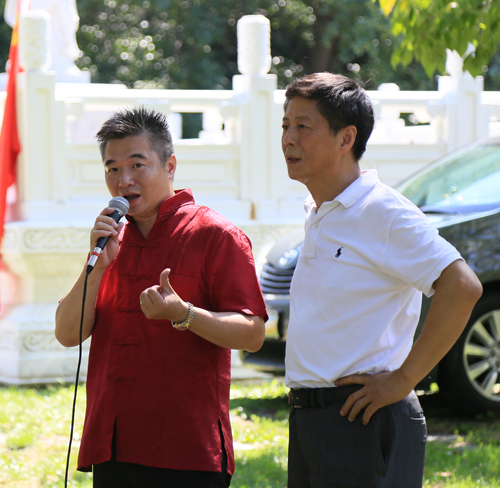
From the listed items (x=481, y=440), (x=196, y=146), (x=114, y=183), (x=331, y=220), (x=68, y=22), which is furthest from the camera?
(x=68, y=22)

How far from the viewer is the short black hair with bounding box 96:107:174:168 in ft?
8.64

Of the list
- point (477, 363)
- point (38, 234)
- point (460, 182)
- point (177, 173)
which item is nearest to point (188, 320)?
point (477, 363)

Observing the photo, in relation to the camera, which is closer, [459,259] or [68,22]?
[459,259]

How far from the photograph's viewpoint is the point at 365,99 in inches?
98.6

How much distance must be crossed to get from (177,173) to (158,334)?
5.48 m

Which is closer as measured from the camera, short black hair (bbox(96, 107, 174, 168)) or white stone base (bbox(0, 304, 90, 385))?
short black hair (bbox(96, 107, 174, 168))

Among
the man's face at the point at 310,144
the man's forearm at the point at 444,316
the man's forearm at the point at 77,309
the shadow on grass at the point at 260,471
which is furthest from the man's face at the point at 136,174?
the shadow on grass at the point at 260,471

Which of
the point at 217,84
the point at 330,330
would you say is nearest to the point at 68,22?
the point at 330,330

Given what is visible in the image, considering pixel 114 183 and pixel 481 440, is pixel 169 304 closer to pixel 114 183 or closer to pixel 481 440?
pixel 114 183

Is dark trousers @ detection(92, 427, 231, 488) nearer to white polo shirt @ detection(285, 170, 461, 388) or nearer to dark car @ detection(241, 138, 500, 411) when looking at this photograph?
white polo shirt @ detection(285, 170, 461, 388)

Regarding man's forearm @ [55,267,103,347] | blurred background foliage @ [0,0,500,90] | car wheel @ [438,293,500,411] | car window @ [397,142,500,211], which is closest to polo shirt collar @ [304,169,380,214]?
man's forearm @ [55,267,103,347]

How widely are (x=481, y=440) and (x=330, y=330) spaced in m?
3.44

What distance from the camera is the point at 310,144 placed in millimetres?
2445

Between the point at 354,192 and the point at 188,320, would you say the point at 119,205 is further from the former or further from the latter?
the point at 354,192
